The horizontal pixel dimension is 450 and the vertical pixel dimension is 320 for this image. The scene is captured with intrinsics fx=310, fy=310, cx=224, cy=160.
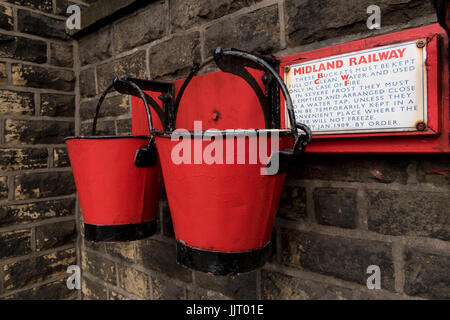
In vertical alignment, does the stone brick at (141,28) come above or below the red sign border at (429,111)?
above

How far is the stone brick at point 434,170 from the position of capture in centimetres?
62

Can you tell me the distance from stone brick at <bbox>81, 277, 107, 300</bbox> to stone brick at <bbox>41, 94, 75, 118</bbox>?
32.8 inches

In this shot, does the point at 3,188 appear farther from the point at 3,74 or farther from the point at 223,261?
the point at 223,261

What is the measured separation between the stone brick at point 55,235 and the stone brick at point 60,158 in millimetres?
283

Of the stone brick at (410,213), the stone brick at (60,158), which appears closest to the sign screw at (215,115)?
the stone brick at (410,213)

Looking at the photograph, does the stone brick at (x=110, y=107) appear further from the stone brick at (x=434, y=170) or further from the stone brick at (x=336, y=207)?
the stone brick at (x=434, y=170)

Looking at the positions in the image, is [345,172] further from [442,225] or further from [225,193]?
[225,193]

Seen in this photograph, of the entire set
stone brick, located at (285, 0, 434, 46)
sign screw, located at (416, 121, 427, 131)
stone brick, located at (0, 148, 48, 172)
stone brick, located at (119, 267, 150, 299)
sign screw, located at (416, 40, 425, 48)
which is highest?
stone brick, located at (285, 0, 434, 46)

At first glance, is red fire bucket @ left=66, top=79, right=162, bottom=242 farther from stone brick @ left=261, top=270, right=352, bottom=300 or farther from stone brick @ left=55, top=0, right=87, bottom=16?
stone brick @ left=55, top=0, right=87, bottom=16

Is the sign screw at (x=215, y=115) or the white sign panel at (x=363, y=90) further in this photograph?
the sign screw at (x=215, y=115)

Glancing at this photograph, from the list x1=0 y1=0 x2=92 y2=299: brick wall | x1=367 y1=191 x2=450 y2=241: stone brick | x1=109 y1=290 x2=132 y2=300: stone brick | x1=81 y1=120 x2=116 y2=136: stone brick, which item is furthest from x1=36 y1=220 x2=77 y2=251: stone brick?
x1=367 y1=191 x2=450 y2=241: stone brick

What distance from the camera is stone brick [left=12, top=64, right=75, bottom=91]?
1.38 metres

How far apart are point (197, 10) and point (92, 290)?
1355mm
